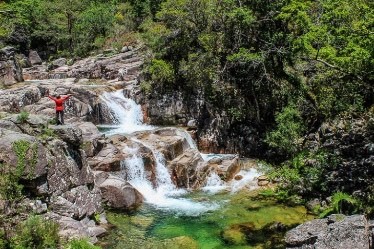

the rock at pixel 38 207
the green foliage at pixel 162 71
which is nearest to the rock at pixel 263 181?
the green foliage at pixel 162 71

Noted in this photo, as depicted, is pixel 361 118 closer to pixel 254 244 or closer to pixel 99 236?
pixel 254 244

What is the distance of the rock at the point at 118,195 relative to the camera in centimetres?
1770

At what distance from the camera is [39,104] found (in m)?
27.1

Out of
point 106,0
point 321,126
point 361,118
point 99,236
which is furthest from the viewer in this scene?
point 106,0

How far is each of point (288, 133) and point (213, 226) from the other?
668 centimetres

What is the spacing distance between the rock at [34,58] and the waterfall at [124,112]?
21220mm

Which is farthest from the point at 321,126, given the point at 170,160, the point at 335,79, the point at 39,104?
the point at 39,104

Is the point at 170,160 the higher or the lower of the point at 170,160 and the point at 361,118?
the lower

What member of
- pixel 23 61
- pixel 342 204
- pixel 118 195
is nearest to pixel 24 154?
pixel 118 195

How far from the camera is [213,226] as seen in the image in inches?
636

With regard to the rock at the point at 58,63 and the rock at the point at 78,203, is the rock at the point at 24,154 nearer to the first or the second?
the rock at the point at 78,203

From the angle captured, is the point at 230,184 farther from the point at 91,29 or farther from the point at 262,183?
the point at 91,29

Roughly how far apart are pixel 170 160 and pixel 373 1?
485 inches

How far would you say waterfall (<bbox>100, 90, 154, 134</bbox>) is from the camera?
28562 millimetres
